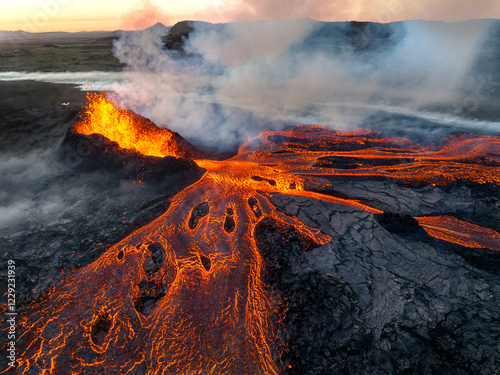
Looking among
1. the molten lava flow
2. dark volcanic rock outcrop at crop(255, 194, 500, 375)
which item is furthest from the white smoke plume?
dark volcanic rock outcrop at crop(255, 194, 500, 375)

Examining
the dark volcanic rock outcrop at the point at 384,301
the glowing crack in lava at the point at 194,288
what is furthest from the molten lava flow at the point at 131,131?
the dark volcanic rock outcrop at the point at 384,301

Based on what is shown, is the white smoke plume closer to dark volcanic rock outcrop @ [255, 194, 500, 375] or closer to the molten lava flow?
the molten lava flow

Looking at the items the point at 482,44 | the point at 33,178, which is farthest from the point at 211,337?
the point at 482,44

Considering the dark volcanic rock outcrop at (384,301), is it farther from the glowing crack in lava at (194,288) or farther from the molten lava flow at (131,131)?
the molten lava flow at (131,131)

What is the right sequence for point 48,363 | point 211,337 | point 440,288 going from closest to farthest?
point 48,363 → point 211,337 → point 440,288

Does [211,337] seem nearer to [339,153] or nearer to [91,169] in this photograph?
[91,169]

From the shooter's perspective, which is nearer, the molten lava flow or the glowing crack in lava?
the glowing crack in lava

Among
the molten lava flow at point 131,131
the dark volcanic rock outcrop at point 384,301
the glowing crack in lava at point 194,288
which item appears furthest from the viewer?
the molten lava flow at point 131,131
